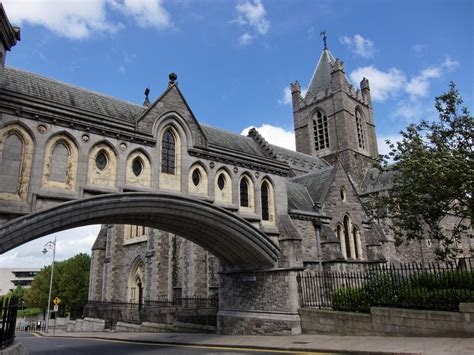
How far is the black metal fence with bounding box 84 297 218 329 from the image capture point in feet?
Result: 65.6

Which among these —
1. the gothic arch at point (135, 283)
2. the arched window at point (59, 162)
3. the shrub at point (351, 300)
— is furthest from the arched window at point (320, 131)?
the arched window at point (59, 162)

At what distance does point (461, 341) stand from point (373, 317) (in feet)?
9.69

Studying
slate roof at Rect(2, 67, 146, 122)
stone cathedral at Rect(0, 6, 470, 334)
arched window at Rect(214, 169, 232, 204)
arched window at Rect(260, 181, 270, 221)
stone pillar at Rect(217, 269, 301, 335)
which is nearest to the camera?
stone cathedral at Rect(0, 6, 470, 334)

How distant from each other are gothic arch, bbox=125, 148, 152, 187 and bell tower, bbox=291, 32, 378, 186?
119ft

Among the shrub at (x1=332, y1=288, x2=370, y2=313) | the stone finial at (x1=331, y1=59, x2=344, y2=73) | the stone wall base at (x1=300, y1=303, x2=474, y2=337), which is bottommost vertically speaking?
the stone wall base at (x1=300, y1=303, x2=474, y2=337)

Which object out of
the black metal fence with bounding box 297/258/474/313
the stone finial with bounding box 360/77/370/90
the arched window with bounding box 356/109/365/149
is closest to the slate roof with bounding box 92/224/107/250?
the black metal fence with bounding box 297/258/474/313

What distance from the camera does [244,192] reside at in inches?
631

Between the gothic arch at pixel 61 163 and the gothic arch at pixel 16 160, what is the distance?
1.52 ft

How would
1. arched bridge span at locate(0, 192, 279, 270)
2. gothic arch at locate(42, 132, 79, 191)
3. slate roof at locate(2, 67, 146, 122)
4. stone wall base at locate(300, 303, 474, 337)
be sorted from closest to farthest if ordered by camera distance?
arched bridge span at locate(0, 192, 279, 270)
stone wall base at locate(300, 303, 474, 337)
gothic arch at locate(42, 132, 79, 191)
slate roof at locate(2, 67, 146, 122)

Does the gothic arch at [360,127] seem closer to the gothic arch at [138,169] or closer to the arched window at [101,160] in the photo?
the gothic arch at [138,169]

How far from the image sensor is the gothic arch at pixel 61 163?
10938 millimetres

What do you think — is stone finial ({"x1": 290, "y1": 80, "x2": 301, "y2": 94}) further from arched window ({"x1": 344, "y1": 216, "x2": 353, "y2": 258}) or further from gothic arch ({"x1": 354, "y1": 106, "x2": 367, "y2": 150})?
arched window ({"x1": 344, "y1": 216, "x2": 353, "y2": 258})

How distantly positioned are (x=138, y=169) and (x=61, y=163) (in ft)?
8.28

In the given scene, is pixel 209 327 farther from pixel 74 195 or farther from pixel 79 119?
pixel 79 119
